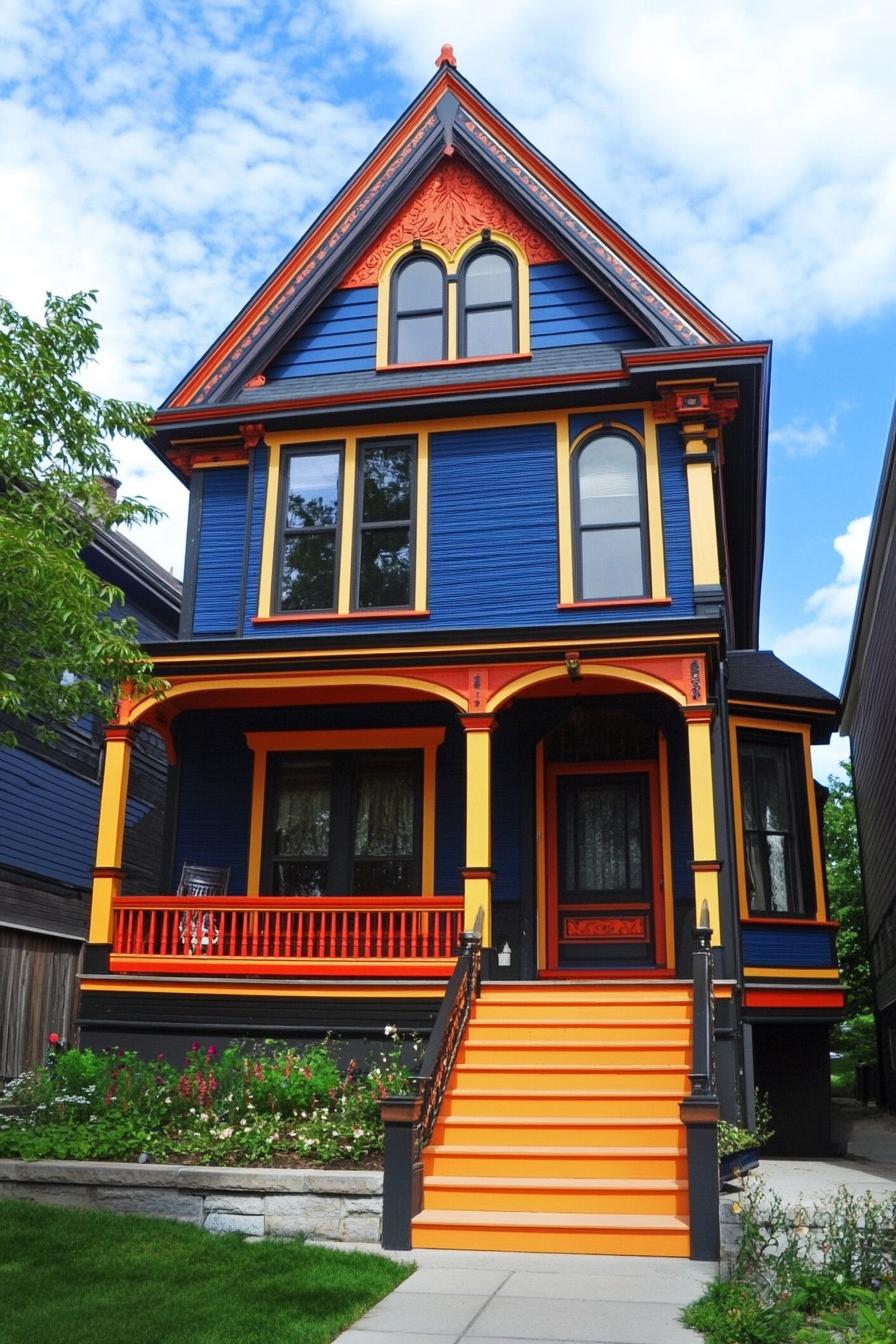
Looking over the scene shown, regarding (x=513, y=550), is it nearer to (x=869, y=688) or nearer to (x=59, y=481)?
(x=59, y=481)

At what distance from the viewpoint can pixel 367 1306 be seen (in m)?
6.32

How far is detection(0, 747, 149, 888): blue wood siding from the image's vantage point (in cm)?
1706

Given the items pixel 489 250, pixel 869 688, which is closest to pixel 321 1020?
pixel 489 250

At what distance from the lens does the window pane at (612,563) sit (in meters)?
13.7

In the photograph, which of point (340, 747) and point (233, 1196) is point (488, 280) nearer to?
point (340, 747)

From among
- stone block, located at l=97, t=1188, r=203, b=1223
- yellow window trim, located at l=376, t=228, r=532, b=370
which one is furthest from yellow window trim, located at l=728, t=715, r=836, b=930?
stone block, located at l=97, t=1188, r=203, b=1223

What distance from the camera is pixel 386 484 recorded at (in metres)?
14.7

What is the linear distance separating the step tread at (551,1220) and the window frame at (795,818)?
652 cm

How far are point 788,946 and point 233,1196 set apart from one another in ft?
26.5

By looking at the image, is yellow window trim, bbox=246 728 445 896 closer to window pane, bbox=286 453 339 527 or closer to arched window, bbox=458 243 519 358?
window pane, bbox=286 453 339 527

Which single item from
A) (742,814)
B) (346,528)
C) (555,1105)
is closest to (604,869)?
(742,814)

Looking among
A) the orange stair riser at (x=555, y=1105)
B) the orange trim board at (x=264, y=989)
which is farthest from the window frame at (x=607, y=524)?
the orange stair riser at (x=555, y=1105)

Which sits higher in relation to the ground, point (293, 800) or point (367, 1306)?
point (293, 800)

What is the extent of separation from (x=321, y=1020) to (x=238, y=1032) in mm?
800
